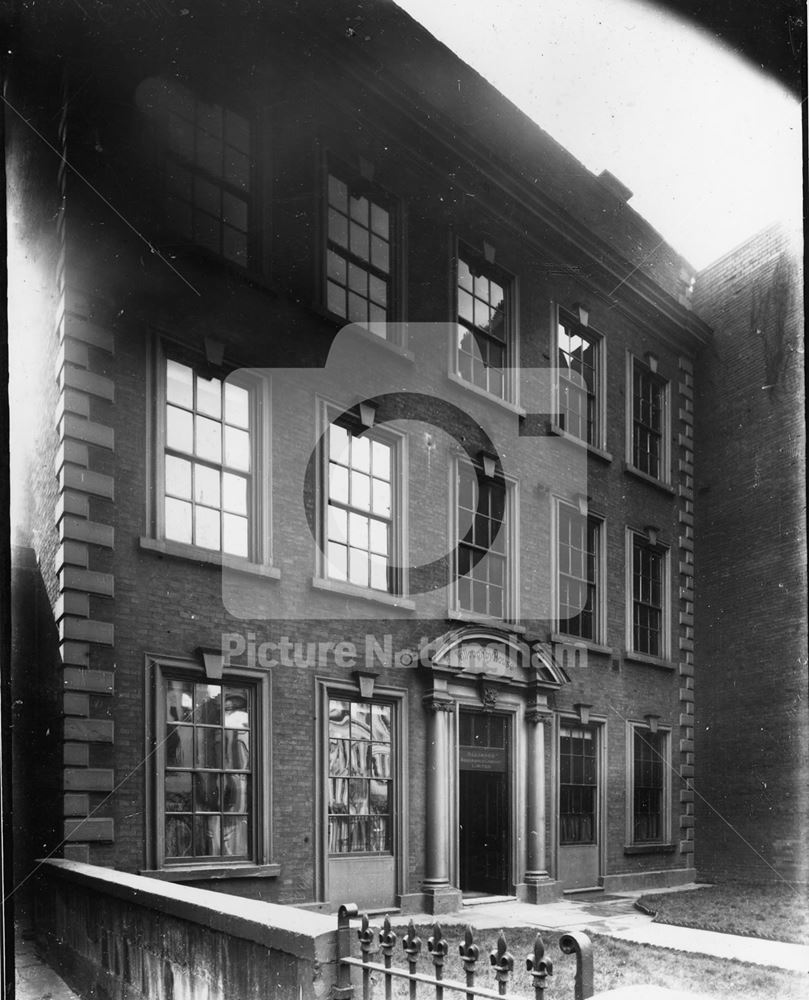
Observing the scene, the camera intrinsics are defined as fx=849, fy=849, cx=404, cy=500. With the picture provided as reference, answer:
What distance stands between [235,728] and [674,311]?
450cm

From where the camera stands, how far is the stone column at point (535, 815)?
247 inches

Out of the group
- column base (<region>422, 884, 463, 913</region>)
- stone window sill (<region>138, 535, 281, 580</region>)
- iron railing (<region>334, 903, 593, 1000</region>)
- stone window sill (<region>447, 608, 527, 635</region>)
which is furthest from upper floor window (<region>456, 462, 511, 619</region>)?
iron railing (<region>334, 903, 593, 1000</region>)

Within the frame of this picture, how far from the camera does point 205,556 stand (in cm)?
591

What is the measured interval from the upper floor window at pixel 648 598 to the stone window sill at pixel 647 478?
0.43 meters

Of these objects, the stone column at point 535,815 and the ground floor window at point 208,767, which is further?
the stone column at point 535,815

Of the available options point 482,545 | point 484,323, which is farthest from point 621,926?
point 484,323

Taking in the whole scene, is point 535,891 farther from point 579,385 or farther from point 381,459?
point 579,385

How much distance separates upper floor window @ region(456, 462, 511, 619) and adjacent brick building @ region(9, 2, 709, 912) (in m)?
0.02

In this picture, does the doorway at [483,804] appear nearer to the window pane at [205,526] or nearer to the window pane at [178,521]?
the window pane at [205,526]

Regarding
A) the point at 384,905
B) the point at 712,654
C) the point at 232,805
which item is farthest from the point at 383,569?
the point at 712,654

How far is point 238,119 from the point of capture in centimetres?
589

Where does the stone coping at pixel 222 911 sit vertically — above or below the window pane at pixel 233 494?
below

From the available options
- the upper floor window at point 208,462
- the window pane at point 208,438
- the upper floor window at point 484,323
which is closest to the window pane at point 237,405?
the upper floor window at point 208,462

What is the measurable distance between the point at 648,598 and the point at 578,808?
170 centimetres
